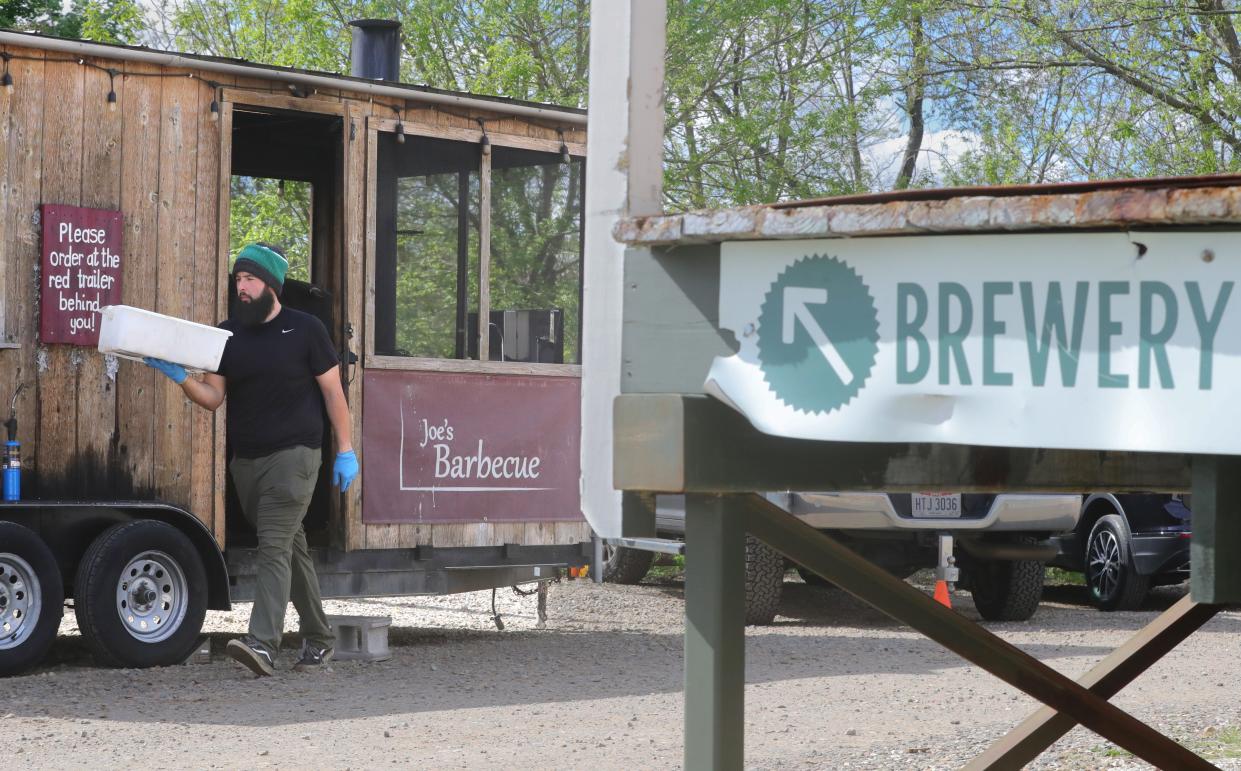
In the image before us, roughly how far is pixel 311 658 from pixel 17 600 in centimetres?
148

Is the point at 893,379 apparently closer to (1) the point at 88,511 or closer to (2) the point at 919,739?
(2) the point at 919,739

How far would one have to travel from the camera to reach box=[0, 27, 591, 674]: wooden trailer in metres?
8.48

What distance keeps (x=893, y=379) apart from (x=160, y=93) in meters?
6.99

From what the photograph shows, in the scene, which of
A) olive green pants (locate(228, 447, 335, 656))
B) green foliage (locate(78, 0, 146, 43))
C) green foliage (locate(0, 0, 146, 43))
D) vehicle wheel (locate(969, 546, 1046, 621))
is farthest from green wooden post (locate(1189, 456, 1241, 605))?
green foliage (locate(78, 0, 146, 43))

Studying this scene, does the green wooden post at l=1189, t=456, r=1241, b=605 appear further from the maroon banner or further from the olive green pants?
the maroon banner

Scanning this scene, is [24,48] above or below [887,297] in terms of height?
above

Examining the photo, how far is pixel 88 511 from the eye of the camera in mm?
8539

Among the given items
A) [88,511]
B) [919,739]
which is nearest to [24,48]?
[88,511]

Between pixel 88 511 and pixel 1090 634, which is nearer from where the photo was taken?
pixel 88 511

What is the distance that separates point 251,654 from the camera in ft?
Answer: 27.2

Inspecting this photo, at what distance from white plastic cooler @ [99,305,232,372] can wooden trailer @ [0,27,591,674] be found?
47 centimetres

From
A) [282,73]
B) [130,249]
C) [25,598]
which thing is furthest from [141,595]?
[282,73]

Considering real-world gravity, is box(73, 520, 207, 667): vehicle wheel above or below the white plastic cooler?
below

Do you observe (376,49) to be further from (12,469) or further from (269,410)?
(12,469)
